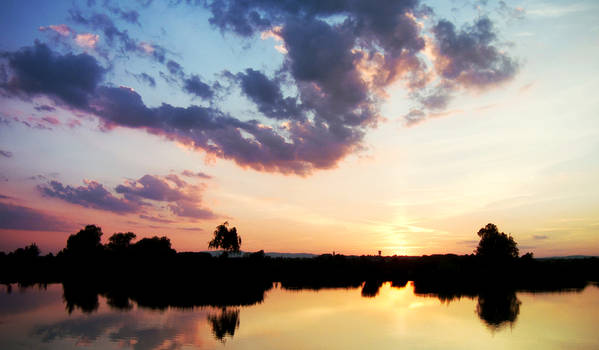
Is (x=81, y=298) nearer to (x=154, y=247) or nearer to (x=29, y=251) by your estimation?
(x=154, y=247)

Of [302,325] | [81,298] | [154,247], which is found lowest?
[81,298]

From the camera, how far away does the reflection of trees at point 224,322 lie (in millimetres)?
30591

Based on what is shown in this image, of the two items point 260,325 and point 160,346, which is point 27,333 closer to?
point 160,346

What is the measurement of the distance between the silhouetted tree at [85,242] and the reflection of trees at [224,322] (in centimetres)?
7565

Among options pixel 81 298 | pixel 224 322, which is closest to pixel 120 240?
pixel 81 298

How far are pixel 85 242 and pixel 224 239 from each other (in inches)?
1527

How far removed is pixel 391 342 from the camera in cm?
2955

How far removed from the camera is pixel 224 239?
9669 cm

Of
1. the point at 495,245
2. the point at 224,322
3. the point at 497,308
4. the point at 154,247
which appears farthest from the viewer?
the point at 495,245

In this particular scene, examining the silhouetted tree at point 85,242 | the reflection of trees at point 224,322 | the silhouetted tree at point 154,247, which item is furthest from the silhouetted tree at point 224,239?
the reflection of trees at point 224,322

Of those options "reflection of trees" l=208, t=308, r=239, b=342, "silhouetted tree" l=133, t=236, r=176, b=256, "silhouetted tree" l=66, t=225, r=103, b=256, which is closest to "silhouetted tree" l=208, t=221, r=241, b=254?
"silhouetted tree" l=133, t=236, r=176, b=256

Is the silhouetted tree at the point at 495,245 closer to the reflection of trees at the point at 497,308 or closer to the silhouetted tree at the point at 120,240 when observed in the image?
the reflection of trees at the point at 497,308

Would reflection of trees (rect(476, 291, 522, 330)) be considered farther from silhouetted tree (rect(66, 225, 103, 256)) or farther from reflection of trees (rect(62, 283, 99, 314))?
silhouetted tree (rect(66, 225, 103, 256))

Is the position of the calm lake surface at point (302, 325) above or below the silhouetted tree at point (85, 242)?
below
